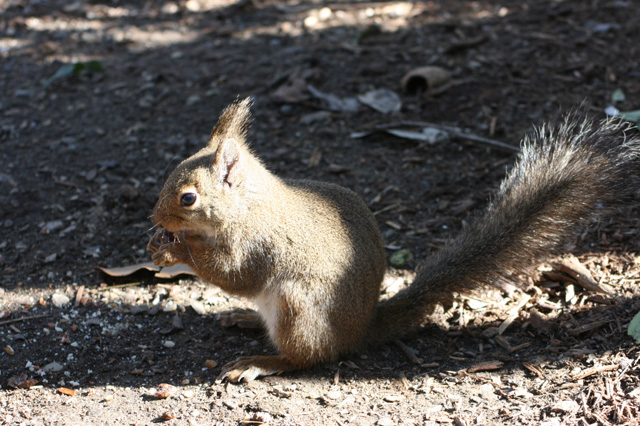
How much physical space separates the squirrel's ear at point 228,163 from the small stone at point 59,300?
119cm

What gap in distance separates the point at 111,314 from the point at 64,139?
2031mm

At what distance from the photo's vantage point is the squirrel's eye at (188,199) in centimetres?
263

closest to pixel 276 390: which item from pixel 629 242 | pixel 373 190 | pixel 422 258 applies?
pixel 422 258

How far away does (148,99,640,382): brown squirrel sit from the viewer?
104 inches

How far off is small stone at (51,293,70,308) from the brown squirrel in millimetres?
692

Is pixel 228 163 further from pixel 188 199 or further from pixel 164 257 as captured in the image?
pixel 164 257

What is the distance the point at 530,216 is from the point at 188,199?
4.95 ft

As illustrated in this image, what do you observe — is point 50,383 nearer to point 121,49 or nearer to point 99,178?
point 99,178

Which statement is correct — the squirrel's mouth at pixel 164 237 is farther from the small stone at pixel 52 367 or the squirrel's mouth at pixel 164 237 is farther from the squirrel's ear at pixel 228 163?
the small stone at pixel 52 367

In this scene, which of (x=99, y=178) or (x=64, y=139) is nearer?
(x=99, y=178)

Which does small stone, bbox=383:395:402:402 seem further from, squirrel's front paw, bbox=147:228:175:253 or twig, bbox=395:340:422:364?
squirrel's front paw, bbox=147:228:175:253

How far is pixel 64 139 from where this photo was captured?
459cm

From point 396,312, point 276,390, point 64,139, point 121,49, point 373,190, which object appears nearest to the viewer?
point 276,390

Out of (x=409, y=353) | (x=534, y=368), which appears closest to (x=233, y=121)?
(x=409, y=353)
